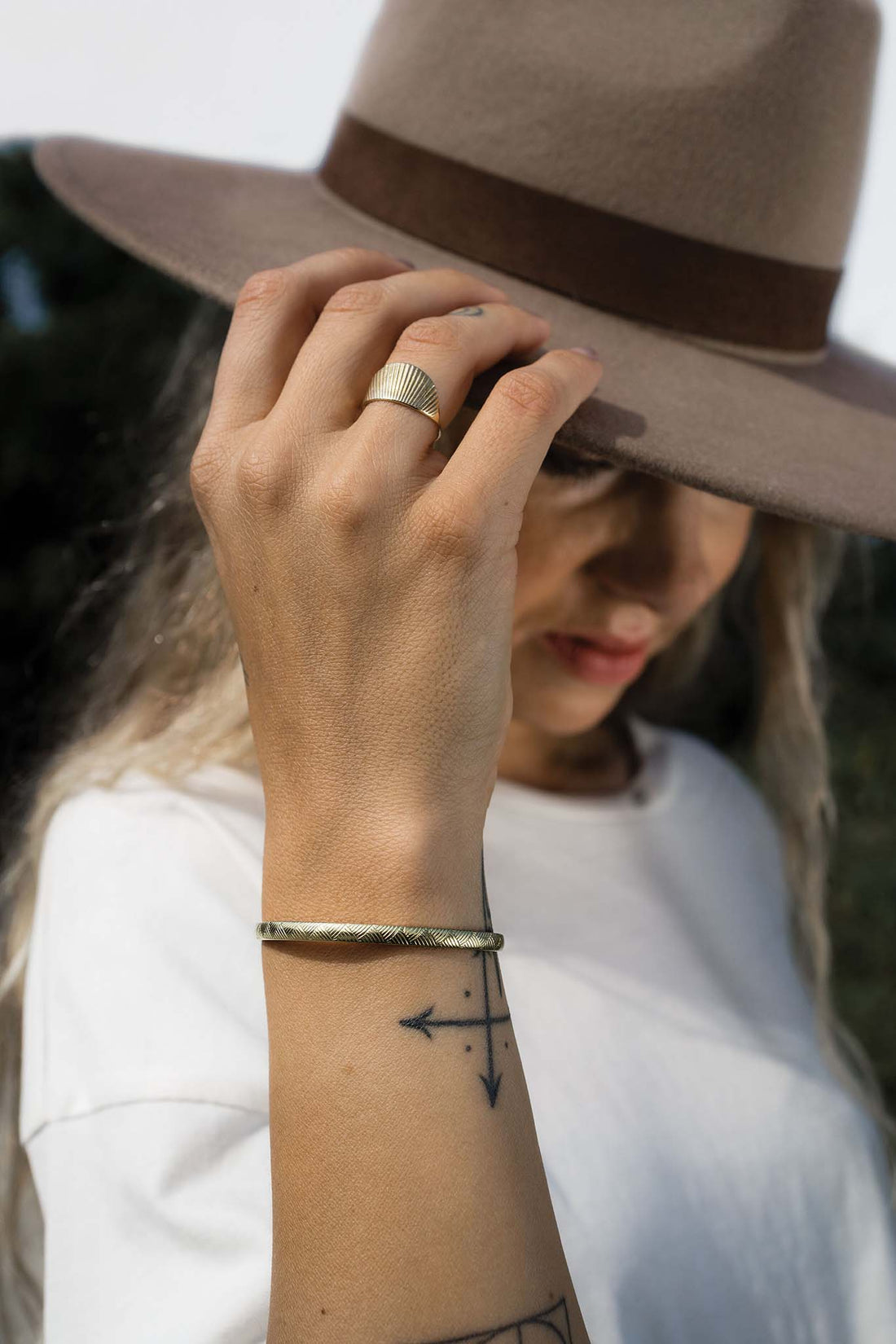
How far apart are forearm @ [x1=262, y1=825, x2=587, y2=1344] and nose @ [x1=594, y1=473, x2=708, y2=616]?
57 cm

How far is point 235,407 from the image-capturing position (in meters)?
0.90

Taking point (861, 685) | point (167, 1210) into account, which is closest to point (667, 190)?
point (167, 1210)

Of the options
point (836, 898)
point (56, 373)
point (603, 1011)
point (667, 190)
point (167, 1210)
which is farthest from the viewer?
point (836, 898)

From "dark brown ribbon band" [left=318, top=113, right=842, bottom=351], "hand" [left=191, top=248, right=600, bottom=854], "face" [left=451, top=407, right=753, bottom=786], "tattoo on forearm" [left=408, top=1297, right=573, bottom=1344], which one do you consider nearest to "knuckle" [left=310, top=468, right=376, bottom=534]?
"hand" [left=191, top=248, right=600, bottom=854]

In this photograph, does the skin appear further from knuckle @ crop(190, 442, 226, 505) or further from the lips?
the lips

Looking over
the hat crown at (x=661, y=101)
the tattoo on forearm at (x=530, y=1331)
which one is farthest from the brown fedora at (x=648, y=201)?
the tattoo on forearm at (x=530, y=1331)

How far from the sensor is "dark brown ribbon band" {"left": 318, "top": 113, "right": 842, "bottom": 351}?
1.13 metres

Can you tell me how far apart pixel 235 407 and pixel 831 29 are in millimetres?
751

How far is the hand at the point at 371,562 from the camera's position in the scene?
827 mm

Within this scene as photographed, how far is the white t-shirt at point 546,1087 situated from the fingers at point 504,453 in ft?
1.73

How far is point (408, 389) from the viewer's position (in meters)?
0.86

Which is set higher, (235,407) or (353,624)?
(235,407)

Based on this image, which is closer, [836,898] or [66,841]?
[66,841]

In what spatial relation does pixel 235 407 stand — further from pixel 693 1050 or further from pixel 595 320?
pixel 693 1050
